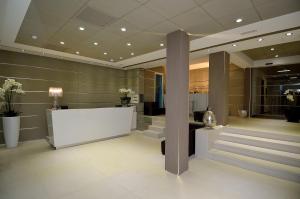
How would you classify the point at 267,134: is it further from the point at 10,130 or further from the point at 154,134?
the point at 10,130

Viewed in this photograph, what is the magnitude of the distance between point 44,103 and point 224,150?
6.52 metres

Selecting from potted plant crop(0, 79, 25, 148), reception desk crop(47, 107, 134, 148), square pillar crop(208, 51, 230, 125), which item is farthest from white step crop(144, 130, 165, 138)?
potted plant crop(0, 79, 25, 148)

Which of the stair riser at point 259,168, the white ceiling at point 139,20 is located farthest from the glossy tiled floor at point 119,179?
the white ceiling at point 139,20

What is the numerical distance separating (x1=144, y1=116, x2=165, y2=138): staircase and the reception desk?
937 mm

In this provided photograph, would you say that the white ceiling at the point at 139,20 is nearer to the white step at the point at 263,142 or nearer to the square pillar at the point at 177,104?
the square pillar at the point at 177,104

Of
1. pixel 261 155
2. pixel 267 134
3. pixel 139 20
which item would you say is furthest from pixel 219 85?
pixel 139 20

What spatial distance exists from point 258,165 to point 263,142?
843 mm

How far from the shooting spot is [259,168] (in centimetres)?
354

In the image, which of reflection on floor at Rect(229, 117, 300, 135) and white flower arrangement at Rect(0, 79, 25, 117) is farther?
white flower arrangement at Rect(0, 79, 25, 117)

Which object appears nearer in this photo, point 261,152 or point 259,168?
point 259,168

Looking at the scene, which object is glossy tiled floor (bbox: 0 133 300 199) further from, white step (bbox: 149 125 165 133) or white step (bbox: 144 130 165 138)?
white step (bbox: 149 125 165 133)

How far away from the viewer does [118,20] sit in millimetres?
3523

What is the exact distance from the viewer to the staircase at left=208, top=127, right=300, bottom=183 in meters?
3.42

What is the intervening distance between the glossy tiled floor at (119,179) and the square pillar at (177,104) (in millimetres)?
350
